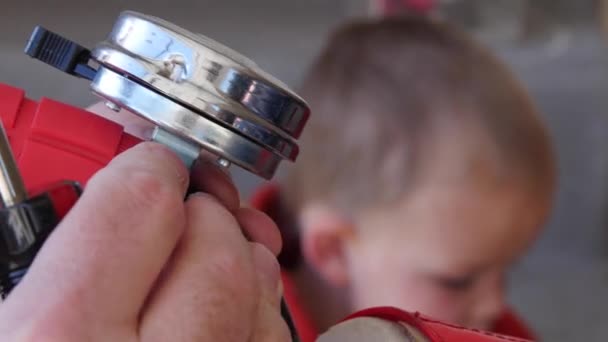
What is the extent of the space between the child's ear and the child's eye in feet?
0.23

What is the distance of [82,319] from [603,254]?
788 millimetres

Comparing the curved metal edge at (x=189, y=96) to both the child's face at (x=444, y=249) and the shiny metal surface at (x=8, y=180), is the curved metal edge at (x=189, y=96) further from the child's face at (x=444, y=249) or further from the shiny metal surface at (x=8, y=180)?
the child's face at (x=444, y=249)

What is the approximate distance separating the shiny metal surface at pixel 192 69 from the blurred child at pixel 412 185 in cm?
38

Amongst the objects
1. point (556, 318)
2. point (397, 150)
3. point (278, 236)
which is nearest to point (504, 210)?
point (397, 150)

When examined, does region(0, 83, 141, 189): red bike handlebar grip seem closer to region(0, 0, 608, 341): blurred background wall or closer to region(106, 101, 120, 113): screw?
region(106, 101, 120, 113): screw

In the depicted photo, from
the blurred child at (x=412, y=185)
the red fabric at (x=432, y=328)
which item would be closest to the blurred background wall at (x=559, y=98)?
the blurred child at (x=412, y=185)

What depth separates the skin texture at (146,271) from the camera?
0.52 feet

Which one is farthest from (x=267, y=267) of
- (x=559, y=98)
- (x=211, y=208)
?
(x=559, y=98)

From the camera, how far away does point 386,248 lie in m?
0.60

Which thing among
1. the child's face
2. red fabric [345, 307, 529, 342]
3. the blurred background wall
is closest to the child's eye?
the child's face

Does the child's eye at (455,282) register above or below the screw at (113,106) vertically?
below

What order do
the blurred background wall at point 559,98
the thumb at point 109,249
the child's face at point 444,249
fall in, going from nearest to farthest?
the thumb at point 109,249, the child's face at point 444,249, the blurred background wall at point 559,98

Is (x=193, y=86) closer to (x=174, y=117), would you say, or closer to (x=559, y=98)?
(x=174, y=117)

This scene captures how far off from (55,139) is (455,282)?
430mm
